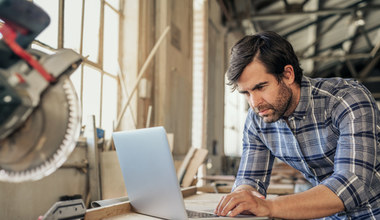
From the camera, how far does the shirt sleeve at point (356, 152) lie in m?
1.39

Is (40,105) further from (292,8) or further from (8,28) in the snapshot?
(292,8)

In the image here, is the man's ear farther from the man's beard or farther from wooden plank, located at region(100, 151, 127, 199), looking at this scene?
wooden plank, located at region(100, 151, 127, 199)

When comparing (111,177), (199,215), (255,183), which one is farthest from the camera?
(111,177)

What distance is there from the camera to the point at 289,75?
5.67ft

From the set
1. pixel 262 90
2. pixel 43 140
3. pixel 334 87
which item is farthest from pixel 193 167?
pixel 43 140

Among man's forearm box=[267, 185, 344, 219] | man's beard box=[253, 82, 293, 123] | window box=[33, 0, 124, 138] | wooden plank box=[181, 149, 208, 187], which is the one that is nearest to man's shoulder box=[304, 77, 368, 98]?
man's beard box=[253, 82, 293, 123]

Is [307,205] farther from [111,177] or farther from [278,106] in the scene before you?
[111,177]

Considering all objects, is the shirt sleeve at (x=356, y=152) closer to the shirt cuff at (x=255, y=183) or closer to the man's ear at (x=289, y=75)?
the man's ear at (x=289, y=75)

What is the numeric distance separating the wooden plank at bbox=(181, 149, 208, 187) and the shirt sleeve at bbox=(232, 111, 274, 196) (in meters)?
0.89

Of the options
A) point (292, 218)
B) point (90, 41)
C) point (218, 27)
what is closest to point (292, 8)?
point (218, 27)

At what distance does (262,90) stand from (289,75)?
168 millimetres

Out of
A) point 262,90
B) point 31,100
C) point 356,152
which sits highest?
point 262,90

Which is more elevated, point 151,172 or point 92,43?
point 92,43

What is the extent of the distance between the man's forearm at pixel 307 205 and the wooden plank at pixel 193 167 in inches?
57.2
